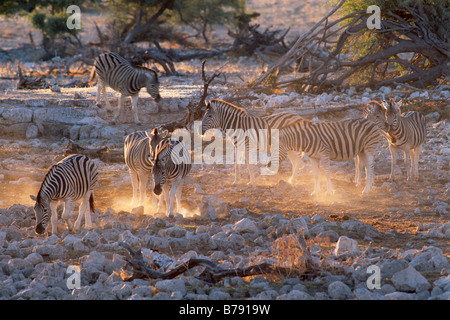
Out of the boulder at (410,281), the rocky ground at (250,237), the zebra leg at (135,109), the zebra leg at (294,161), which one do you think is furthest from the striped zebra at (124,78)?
the boulder at (410,281)

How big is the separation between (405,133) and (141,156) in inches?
178

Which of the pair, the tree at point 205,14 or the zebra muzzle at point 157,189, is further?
the tree at point 205,14

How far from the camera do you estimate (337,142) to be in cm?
999

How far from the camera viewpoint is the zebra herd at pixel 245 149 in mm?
7879

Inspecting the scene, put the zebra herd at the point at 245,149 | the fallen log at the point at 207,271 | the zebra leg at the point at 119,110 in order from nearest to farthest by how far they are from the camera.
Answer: the fallen log at the point at 207,271 → the zebra herd at the point at 245,149 → the zebra leg at the point at 119,110

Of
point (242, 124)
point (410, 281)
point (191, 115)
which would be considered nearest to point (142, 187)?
point (242, 124)

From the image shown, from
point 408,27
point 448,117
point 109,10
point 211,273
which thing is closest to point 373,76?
point 408,27

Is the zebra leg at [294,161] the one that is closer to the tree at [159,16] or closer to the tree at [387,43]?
the tree at [387,43]

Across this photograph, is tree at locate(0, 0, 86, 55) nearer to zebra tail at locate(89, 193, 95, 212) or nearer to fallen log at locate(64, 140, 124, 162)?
fallen log at locate(64, 140, 124, 162)

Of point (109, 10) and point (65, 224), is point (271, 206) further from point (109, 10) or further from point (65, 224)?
point (109, 10)

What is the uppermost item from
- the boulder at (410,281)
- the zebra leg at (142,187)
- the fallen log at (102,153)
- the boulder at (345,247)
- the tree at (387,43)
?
the tree at (387,43)

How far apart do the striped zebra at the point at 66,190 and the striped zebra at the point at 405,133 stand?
5.07 metres

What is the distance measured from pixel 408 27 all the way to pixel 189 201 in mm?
8627

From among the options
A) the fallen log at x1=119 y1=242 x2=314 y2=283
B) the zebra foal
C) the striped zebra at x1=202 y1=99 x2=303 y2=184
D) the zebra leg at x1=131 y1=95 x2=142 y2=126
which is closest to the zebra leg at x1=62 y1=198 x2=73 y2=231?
the fallen log at x1=119 y1=242 x2=314 y2=283
